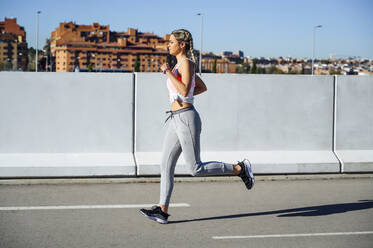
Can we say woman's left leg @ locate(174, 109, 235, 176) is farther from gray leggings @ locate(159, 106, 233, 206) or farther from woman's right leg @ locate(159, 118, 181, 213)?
woman's right leg @ locate(159, 118, 181, 213)

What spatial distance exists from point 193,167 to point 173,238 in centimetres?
78

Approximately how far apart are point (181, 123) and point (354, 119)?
4.15 meters

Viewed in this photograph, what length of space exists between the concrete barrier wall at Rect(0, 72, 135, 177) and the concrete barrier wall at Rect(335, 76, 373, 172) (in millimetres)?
3098

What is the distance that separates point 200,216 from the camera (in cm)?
567

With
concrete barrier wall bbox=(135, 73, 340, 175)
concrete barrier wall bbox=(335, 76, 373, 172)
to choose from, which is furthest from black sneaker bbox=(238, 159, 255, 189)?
concrete barrier wall bbox=(335, 76, 373, 172)

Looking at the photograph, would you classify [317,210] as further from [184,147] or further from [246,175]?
[184,147]

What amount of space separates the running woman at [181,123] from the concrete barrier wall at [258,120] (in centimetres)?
233

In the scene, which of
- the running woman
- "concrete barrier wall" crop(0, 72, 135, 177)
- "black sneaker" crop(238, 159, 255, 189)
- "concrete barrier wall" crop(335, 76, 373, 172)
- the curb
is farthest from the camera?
"concrete barrier wall" crop(335, 76, 373, 172)

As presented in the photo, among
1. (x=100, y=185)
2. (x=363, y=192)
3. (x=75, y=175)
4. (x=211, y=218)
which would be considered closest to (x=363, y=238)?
(x=211, y=218)

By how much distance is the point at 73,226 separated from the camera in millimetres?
5145

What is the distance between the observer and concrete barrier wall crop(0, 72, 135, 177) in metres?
7.56

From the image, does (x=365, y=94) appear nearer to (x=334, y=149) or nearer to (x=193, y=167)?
(x=334, y=149)

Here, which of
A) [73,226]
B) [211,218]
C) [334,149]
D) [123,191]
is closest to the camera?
[73,226]

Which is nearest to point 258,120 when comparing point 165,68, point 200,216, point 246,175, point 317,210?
point 317,210
